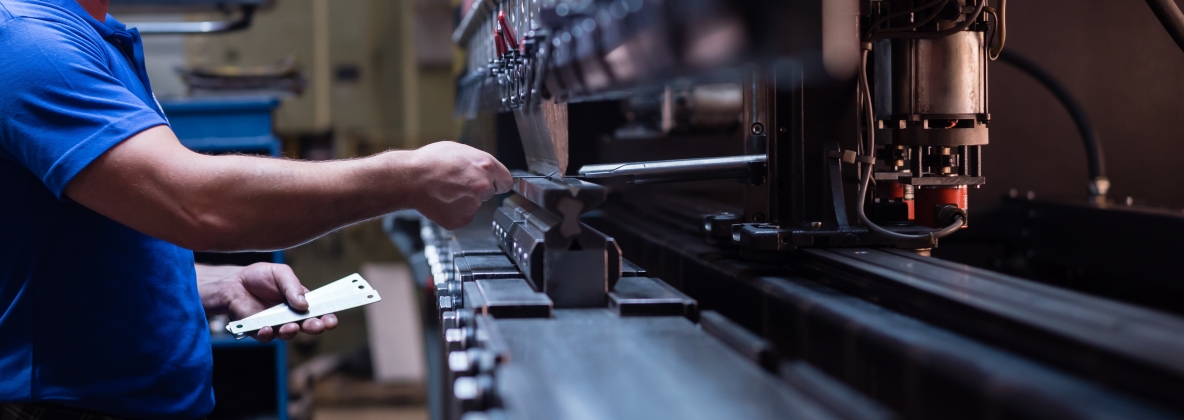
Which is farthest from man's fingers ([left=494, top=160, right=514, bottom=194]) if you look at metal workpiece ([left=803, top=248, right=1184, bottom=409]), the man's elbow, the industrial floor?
the industrial floor

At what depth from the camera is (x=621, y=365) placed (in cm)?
80

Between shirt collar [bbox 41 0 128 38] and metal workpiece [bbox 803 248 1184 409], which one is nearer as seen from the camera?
metal workpiece [bbox 803 248 1184 409]

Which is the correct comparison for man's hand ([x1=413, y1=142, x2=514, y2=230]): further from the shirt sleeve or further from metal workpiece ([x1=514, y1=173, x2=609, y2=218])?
the shirt sleeve

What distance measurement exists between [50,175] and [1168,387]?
44.8 inches

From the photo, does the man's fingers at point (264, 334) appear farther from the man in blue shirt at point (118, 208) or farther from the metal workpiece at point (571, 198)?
the metal workpiece at point (571, 198)

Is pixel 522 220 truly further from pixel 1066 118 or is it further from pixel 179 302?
pixel 1066 118

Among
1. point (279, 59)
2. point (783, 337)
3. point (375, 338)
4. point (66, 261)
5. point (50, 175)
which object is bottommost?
point (375, 338)

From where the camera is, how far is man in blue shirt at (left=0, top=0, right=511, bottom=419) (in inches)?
42.3

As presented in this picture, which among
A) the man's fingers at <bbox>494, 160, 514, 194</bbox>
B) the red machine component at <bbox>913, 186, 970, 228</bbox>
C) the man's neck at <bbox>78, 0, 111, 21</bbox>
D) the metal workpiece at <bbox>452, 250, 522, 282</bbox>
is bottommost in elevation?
the metal workpiece at <bbox>452, 250, 522, 282</bbox>

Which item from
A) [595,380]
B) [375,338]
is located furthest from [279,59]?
[595,380]

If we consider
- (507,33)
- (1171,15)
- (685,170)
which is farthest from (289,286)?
(1171,15)

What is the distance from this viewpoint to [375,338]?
14.0 ft

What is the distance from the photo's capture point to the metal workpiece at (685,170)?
136 centimetres

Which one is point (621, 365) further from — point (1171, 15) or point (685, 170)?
point (1171, 15)
